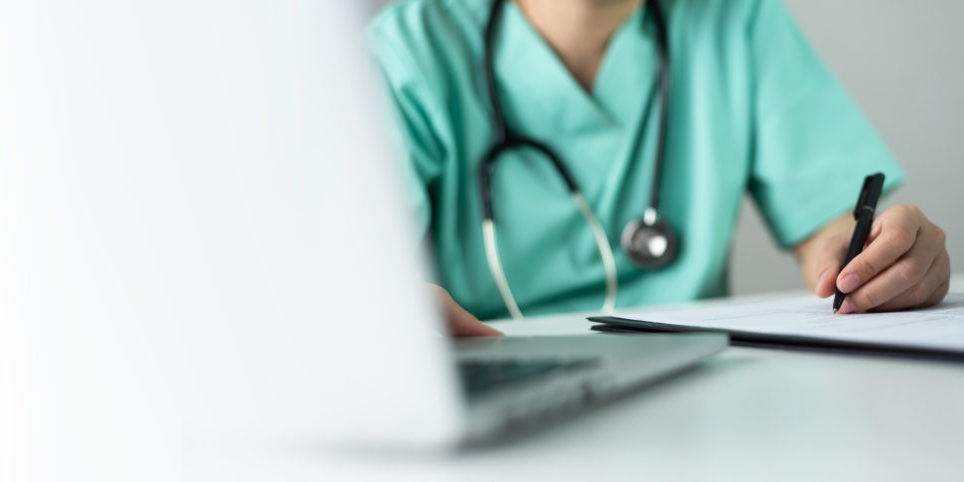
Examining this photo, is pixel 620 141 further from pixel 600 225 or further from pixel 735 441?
pixel 735 441

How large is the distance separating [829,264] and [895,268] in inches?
2.5

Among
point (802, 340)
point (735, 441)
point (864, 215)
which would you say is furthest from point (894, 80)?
point (735, 441)

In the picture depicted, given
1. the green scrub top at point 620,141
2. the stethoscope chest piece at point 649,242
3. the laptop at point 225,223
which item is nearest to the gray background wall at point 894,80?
the green scrub top at point 620,141

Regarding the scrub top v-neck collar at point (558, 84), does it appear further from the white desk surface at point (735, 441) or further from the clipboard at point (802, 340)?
the white desk surface at point (735, 441)

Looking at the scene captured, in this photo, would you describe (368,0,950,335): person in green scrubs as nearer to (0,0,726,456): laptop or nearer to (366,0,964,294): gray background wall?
(0,0,726,456): laptop

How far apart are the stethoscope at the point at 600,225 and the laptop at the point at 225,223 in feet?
2.20

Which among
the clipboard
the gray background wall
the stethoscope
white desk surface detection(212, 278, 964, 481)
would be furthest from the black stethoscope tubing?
the gray background wall

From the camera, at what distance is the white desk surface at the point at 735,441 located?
161mm

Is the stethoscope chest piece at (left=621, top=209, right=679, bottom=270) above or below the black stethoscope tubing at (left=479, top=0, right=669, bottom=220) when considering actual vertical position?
below

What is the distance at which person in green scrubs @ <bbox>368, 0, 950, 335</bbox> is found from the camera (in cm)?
87

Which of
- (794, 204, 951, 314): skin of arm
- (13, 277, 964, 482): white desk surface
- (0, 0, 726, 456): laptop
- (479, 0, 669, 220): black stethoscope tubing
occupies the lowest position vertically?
(794, 204, 951, 314): skin of arm

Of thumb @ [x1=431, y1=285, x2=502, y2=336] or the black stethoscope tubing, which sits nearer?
thumb @ [x1=431, y1=285, x2=502, y2=336]

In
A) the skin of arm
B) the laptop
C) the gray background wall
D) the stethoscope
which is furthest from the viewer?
the gray background wall

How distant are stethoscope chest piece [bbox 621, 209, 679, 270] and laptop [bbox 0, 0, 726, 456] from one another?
0.70 meters
